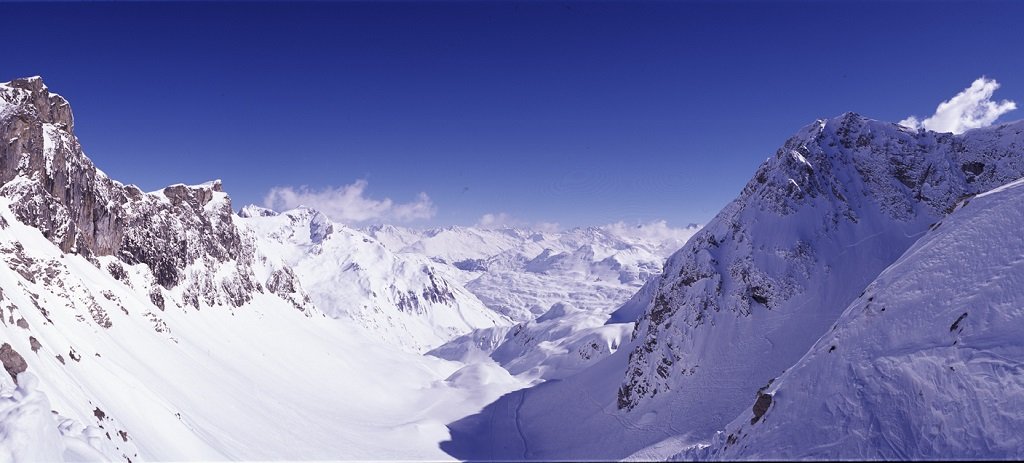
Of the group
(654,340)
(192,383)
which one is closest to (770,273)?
(654,340)

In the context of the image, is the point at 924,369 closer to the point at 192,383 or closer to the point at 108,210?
the point at 192,383

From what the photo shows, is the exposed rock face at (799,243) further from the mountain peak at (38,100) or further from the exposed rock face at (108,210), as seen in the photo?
the mountain peak at (38,100)

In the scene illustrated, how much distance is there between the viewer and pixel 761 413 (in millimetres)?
25531

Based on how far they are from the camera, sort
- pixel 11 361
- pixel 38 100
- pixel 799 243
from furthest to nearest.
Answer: pixel 38 100, pixel 799 243, pixel 11 361

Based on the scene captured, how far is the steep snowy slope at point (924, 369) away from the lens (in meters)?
18.2

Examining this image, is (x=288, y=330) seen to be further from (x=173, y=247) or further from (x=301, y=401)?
(x=301, y=401)

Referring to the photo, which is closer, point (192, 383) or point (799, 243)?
point (192, 383)

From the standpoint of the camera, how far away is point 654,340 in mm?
61406

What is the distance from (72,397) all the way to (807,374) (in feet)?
139

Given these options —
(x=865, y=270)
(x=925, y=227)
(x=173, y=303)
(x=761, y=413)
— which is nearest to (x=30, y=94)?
(x=173, y=303)

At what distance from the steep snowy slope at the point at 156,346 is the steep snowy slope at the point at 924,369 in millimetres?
31081

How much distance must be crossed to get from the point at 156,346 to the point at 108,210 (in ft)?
103

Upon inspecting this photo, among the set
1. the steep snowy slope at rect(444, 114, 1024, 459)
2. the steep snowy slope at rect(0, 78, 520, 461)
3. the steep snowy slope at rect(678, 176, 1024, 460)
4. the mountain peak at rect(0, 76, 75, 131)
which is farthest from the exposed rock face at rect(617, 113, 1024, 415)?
the mountain peak at rect(0, 76, 75, 131)

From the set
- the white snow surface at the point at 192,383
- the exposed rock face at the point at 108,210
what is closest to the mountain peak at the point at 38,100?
the exposed rock face at the point at 108,210
